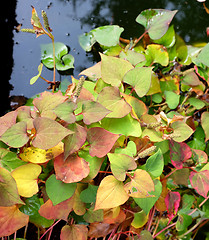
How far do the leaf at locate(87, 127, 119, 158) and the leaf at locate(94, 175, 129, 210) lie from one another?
0.07 m

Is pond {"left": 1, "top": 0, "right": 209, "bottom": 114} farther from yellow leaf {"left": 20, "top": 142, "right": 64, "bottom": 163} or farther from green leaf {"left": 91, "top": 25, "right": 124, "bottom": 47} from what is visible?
yellow leaf {"left": 20, "top": 142, "right": 64, "bottom": 163}

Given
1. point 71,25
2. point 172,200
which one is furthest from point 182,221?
point 71,25

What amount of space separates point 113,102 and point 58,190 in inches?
10.7

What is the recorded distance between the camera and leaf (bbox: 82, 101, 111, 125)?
59cm

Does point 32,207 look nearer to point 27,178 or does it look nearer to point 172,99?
point 27,178

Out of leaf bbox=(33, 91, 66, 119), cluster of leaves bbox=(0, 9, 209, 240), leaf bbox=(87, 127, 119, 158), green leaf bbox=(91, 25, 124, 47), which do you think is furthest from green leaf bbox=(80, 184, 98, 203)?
green leaf bbox=(91, 25, 124, 47)

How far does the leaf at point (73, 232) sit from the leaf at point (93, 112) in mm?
312

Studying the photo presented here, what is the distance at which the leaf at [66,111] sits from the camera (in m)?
0.57

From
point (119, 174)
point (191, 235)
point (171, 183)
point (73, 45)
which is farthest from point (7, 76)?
point (191, 235)

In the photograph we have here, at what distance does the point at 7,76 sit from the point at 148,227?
73 centimetres

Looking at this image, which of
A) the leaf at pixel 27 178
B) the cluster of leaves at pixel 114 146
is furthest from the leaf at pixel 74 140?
the leaf at pixel 27 178

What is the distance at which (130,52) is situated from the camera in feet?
2.73

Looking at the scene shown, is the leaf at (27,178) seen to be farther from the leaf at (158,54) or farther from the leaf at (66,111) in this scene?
the leaf at (158,54)

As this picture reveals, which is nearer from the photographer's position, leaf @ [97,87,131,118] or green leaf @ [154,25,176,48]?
leaf @ [97,87,131,118]
